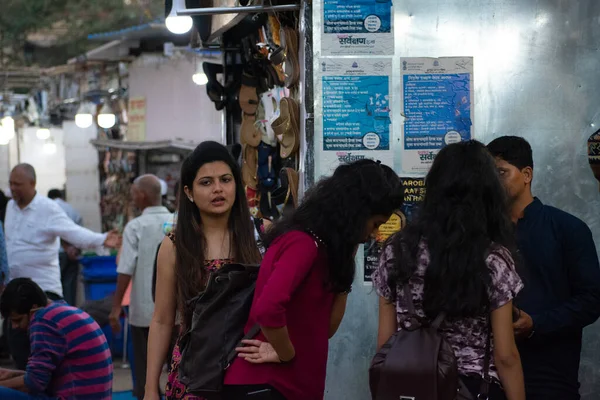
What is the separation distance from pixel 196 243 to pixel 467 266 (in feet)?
4.07

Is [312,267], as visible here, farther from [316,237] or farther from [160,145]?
[160,145]

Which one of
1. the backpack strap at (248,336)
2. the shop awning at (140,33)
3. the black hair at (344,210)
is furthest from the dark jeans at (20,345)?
the shop awning at (140,33)

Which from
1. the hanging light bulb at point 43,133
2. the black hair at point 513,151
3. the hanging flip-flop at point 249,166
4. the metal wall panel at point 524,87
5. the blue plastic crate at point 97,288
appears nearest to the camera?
the black hair at point 513,151

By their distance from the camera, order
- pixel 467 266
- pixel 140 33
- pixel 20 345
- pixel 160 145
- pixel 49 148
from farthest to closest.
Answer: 1. pixel 49 148
2. pixel 140 33
3. pixel 160 145
4. pixel 20 345
5. pixel 467 266

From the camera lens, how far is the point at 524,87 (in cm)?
497

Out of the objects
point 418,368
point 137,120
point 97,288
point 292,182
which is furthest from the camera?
point 137,120

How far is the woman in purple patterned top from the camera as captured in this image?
3.30 metres

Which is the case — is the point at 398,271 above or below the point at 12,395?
above

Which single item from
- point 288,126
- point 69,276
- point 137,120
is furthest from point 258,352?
point 137,120

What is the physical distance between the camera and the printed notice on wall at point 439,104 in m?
4.96

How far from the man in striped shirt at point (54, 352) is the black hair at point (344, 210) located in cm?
281

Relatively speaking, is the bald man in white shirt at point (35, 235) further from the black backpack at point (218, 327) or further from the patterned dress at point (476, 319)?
the patterned dress at point (476, 319)

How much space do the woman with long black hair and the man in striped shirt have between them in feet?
6.31

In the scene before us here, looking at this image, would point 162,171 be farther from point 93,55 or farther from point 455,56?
point 455,56
